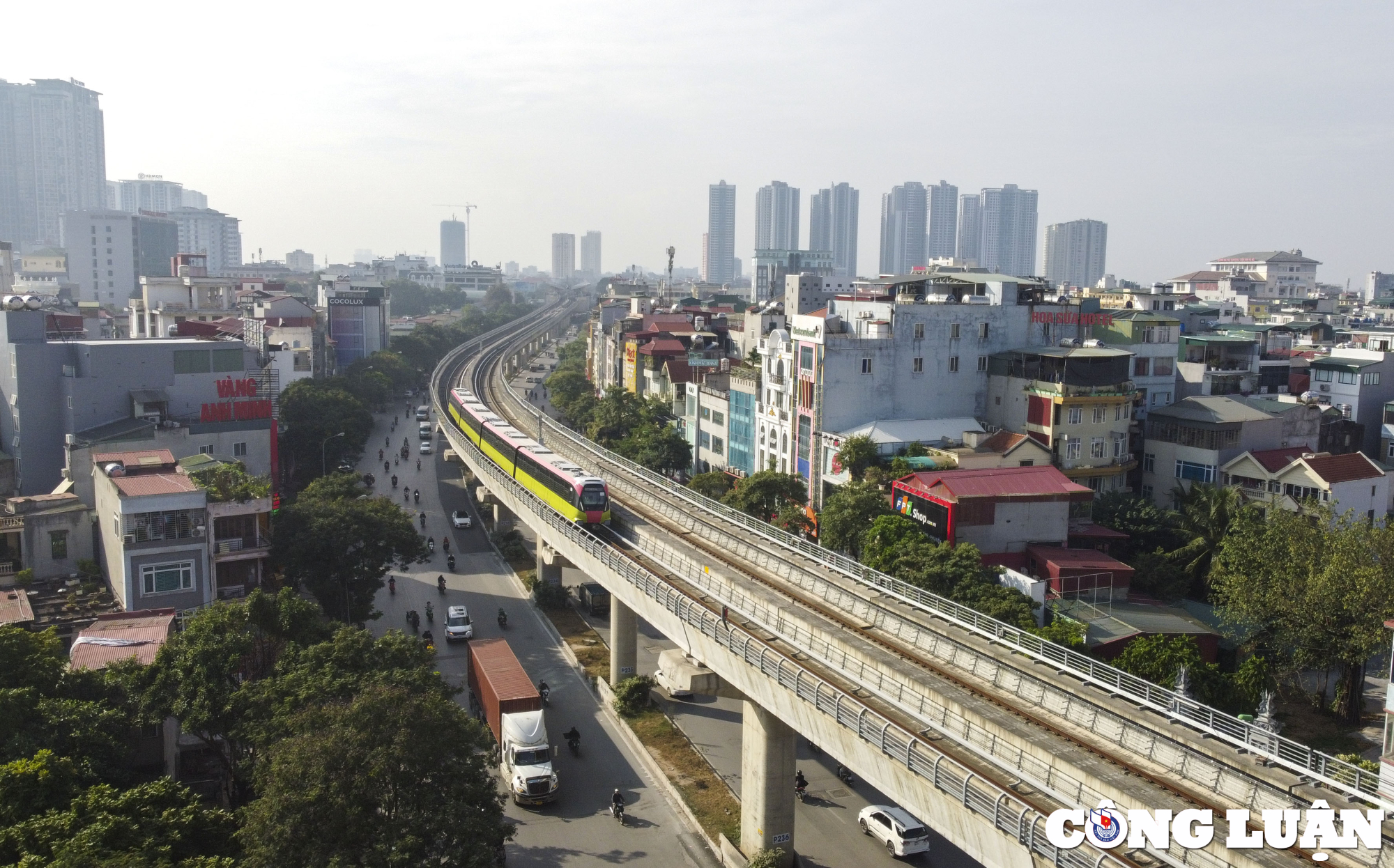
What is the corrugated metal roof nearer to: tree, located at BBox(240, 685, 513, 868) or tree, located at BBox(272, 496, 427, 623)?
tree, located at BBox(272, 496, 427, 623)

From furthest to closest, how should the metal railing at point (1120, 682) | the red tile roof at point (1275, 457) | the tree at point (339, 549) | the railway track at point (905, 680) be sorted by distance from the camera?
1. the red tile roof at point (1275, 457)
2. the tree at point (339, 549)
3. the metal railing at point (1120, 682)
4. the railway track at point (905, 680)

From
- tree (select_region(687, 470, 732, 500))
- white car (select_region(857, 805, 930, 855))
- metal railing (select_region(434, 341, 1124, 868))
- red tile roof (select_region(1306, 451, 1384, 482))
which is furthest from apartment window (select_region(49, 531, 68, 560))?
red tile roof (select_region(1306, 451, 1384, 482))

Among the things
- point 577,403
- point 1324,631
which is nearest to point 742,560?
point 1324,631

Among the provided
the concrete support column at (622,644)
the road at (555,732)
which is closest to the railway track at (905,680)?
the concrete support column at (622,644)

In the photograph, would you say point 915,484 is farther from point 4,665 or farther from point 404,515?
point 4,665

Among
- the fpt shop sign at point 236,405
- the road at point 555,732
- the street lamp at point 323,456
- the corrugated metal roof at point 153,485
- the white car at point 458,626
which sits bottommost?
the road at point 555,732

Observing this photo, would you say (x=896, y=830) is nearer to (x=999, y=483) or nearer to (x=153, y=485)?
(x=999, y=483)

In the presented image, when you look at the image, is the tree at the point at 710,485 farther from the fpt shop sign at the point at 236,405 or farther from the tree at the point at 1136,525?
the fpt shop sign at the point at 236,405
